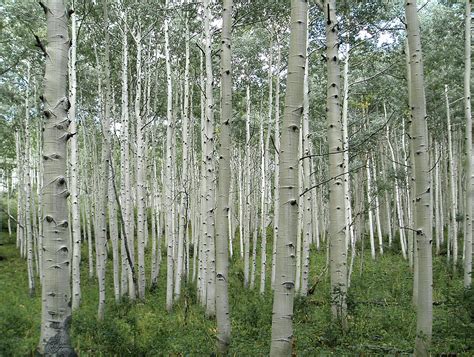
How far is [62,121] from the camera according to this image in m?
2.79

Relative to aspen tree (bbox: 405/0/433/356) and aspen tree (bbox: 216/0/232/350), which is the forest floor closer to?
aspen tree (bbox: 216/0/232/350)

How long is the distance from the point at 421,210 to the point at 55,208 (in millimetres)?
3851

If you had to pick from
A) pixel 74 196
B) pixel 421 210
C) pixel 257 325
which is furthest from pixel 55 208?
pixel 74 196

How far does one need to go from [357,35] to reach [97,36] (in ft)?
29.2

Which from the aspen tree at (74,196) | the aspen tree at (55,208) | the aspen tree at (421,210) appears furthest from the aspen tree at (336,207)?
the aspen tree at (74,196)

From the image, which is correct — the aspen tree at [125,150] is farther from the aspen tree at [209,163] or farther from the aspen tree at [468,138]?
the aspen tree at [468,138]

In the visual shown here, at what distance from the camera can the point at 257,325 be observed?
798cm

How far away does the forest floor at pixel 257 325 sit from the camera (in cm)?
567

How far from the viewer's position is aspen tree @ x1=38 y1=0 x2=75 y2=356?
2633 mm

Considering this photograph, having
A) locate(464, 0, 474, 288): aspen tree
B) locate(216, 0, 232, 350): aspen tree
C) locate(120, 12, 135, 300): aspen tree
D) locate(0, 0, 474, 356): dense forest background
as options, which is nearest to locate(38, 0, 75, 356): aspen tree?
locate(0, 0, 474, 356): dense forest background

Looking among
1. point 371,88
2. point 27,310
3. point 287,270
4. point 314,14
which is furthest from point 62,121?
point 371,88

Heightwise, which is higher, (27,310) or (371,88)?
(371,88)

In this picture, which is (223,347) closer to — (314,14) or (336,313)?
(336,313)

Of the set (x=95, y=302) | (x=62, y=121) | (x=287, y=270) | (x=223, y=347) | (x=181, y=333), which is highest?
(x=62, y=121)
